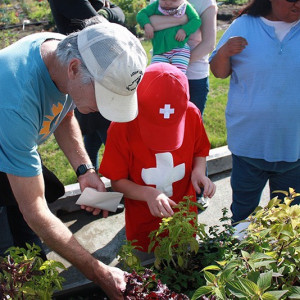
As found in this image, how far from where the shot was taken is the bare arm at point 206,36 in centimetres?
297

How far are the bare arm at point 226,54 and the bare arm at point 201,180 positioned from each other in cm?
60

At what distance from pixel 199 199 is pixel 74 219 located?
3.53 ft

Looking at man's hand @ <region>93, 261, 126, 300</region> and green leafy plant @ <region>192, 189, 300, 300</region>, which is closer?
green leafy plant @ <region>192, 189, 300, 300</region>

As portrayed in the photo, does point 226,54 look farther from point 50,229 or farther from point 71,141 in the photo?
point 50,229

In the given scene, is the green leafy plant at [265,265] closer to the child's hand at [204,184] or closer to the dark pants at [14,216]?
the child's hand at [204,184]

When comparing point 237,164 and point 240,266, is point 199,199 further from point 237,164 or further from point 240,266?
point 240,266

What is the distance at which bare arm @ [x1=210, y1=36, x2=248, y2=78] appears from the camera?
1.98 meters

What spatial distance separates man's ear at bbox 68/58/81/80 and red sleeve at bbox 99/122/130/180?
44 cm

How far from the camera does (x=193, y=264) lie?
1.52 meters

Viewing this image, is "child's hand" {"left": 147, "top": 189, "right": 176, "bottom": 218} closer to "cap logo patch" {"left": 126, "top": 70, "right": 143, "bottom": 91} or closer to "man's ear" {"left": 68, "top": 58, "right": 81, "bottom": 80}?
"cap logo patch" {"left": 126, "top": 70, "right": 143, "bottom": 91}

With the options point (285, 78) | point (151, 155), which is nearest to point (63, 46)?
point (151, 155)

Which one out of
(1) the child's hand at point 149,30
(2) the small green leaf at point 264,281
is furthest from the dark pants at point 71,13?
(2) the small green leaf at point 264,281

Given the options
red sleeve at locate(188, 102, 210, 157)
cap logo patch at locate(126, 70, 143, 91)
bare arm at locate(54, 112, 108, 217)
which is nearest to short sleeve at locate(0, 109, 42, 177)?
cap logo patch at locate(126, 70, 143, 91)

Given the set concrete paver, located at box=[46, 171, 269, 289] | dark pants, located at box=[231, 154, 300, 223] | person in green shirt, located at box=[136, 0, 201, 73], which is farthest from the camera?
Answer: person in green shirt, located at box=[136, 0, 201, 73]
